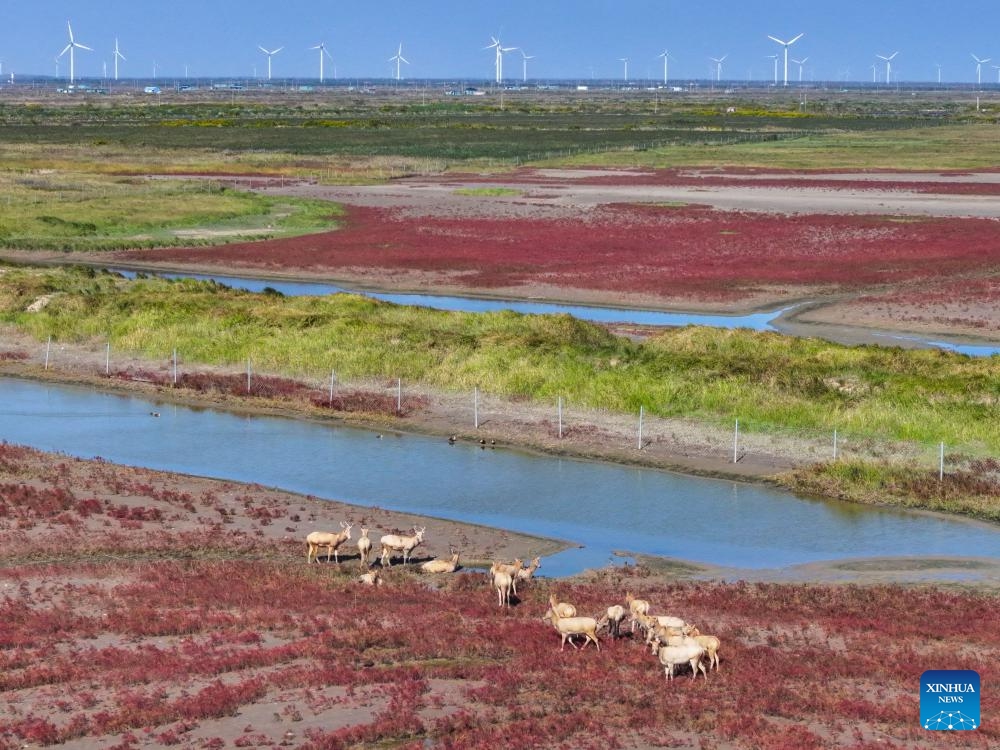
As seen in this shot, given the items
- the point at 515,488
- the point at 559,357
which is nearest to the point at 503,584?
the point at 515,488

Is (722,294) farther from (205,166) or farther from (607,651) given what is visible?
(205,166)

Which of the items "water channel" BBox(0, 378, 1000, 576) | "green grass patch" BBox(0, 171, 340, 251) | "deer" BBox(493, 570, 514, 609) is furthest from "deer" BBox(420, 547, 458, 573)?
"green grass patch" BBox(0, 171, 340, 251)

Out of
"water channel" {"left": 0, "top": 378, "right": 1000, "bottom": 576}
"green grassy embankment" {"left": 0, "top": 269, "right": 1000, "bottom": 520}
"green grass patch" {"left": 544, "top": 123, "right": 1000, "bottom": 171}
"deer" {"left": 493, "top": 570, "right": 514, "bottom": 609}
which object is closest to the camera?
"deer" {"left": 493, "top": 570, "right": 514, "bottom": 609}

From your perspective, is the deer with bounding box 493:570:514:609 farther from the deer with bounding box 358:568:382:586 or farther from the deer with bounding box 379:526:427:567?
the deer with bounding box 379:526:427:567

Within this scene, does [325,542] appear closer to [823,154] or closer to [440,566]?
[440,566]

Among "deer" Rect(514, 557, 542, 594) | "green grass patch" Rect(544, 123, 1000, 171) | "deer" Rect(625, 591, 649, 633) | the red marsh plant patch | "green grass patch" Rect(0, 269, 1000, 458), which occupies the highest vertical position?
"green grass patch" Rect(544, 123, 1000, 171)

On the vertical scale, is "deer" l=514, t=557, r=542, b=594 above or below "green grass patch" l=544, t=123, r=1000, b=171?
below

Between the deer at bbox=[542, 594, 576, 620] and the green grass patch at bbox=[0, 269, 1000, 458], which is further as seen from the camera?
the green grass patch at bbox=[0, 269, 1000, 458]

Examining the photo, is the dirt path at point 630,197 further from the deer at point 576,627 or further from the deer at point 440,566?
the deer at point 576,627
